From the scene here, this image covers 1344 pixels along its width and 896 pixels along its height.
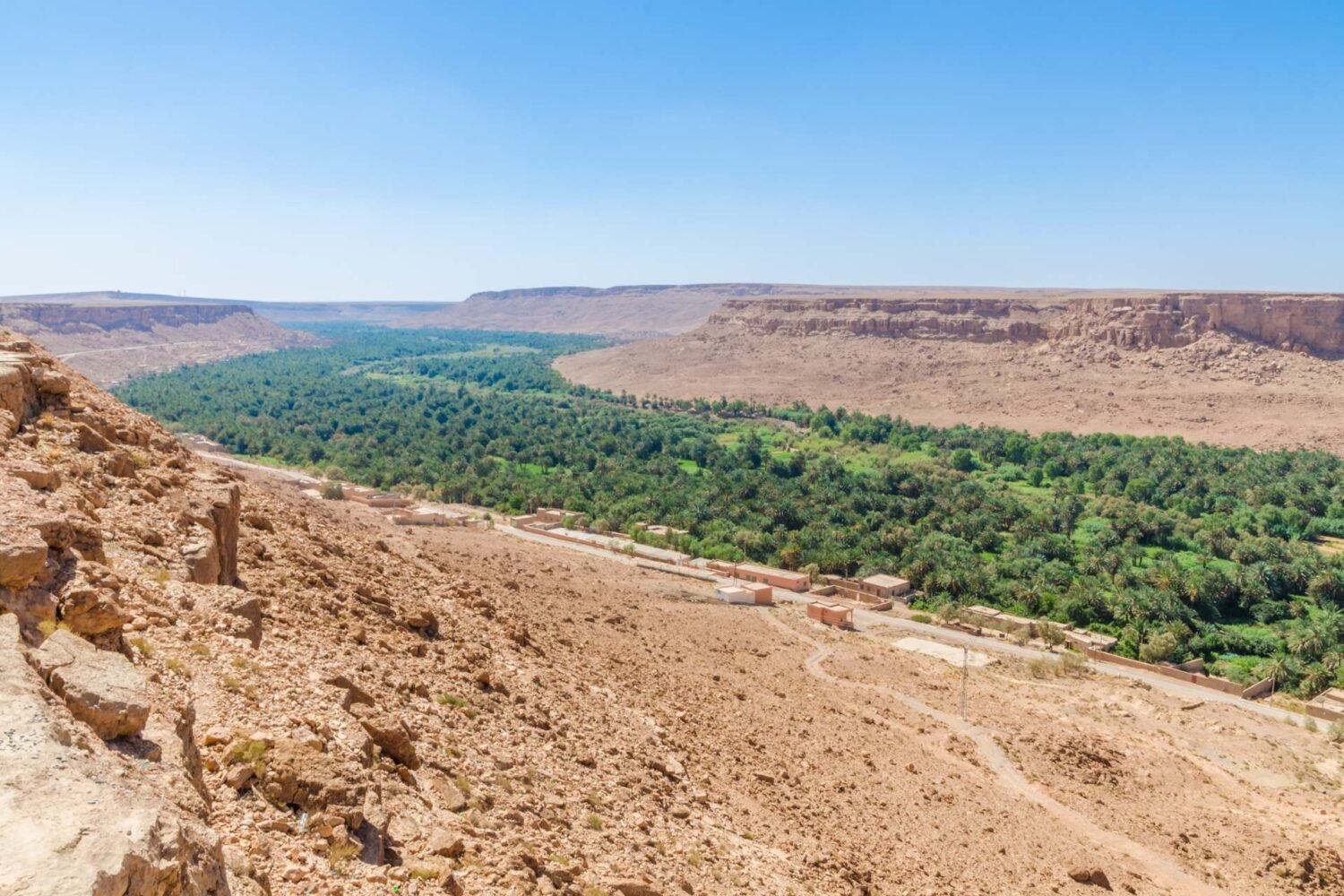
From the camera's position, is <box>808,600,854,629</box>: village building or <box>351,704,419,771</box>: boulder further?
<box>808,600,854,629</box>: village building

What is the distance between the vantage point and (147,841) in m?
4.97

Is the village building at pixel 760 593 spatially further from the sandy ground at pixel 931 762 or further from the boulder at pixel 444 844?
the boulder at pixel 444 844

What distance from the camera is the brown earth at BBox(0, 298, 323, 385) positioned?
413 ft

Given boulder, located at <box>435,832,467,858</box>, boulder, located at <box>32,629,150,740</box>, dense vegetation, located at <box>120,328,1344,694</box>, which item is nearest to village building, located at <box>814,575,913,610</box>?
dense vegetation, located at <box>120,328,1344,694</box>

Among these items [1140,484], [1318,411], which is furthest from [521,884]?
[1318,411]

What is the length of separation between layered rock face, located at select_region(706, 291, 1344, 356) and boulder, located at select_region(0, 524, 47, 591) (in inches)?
4178

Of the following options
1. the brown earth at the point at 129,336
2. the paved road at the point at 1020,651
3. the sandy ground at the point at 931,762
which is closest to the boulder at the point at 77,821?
the sandy ground at the point at 931,762

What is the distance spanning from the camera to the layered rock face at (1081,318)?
91.7 meters

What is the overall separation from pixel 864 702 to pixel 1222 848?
24.0ft

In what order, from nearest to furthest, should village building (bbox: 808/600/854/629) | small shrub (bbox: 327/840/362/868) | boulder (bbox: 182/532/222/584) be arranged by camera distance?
small shrub (bbox: 327/840/362/868), boulder (bbox: 182/532/222/584), village building (bbox: 808/600/854/629)

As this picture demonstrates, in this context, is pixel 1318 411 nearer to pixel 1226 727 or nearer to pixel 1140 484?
pixel 1140 484

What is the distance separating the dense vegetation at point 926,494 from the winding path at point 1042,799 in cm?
1428

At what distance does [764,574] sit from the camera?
128 ft

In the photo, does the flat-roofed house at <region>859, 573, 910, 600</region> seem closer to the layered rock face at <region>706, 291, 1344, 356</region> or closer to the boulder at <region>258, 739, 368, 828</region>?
the boulder at <region>258, 739, 368, 828</region>
